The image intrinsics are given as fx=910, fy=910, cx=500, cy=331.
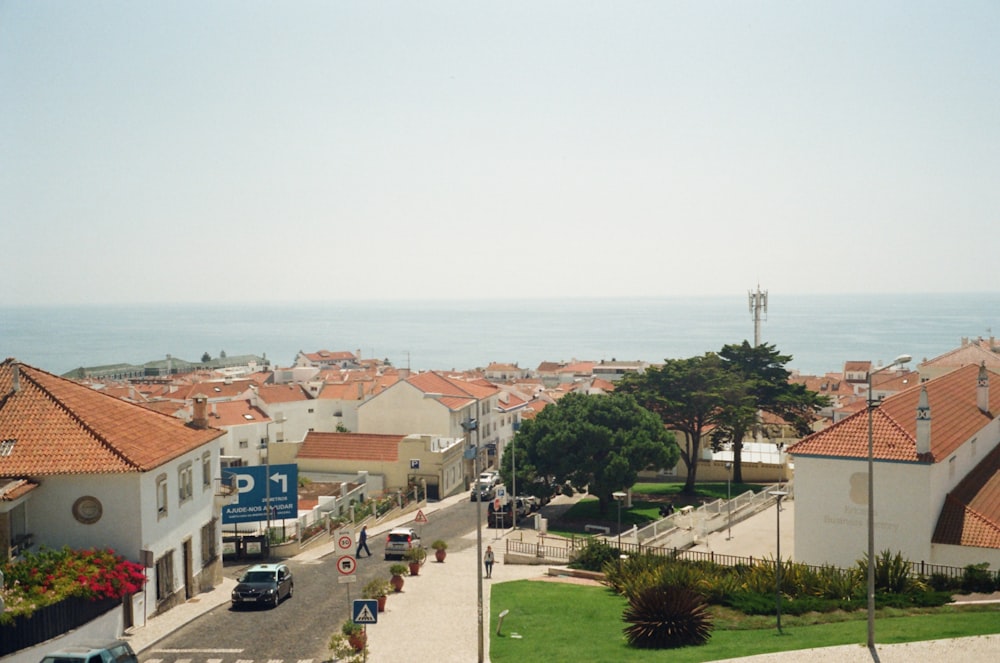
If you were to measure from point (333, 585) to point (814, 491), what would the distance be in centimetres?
1762

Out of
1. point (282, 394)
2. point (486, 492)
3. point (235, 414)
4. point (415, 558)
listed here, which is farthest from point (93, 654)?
point (282, 394)

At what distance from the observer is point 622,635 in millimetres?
23828

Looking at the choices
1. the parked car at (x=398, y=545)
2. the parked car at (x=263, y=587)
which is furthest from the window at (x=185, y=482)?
the parked car at (x=398, y=545)

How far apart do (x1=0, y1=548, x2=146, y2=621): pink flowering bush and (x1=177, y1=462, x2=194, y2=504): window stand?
425cm

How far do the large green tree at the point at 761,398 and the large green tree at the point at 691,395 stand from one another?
88cm

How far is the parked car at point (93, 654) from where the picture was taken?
17.6 metres

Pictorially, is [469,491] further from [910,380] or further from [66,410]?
[66,410]

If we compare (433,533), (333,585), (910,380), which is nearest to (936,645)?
(333,585)

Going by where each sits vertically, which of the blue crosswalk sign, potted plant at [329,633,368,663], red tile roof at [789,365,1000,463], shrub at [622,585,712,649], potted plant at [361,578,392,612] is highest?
red tile roof at [789,365,1000,463]

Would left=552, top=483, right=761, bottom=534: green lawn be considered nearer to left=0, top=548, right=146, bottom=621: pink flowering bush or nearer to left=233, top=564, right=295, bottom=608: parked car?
left=233, top=564, right=295, bottom=608: parked car

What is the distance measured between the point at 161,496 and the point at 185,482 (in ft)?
8.68

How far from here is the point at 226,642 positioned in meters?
24.4

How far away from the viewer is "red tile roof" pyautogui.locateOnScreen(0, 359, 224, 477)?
84.6 feet

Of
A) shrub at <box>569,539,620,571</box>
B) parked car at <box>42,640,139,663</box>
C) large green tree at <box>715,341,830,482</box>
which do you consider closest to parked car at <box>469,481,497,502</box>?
large green tree at <box>715,341,830,482</box>
